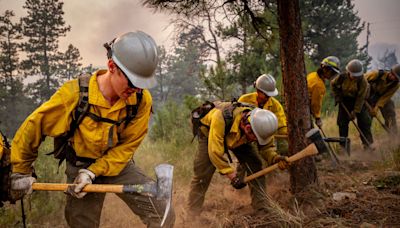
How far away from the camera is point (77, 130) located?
2.65 metres

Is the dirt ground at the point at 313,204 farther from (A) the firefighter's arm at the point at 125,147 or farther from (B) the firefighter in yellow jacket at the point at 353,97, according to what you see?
(A) the firefighter's arm at the point at 125,147

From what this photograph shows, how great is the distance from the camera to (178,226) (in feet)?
13.5

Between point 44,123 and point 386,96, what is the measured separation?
685 cm

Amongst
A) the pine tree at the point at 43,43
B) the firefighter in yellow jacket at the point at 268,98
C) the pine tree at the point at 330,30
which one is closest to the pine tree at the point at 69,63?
the pine tree at the point at 43,43

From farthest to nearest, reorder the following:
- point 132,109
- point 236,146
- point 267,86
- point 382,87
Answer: point 382,87, point 267,86, point 236,146, point 132,109

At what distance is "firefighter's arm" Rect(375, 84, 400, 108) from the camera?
22.5 ft

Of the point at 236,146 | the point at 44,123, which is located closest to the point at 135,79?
the point at 44,123

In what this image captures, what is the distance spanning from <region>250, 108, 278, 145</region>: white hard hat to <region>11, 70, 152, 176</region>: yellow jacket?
132 centimetres

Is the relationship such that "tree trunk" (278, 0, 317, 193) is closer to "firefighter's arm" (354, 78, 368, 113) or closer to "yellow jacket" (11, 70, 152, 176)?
"yellow jacket" (11, 70, 152, 176)

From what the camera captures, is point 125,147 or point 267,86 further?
point 267,86

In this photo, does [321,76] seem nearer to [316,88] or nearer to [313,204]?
[316,88]

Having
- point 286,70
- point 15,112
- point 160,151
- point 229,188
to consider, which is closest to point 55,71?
point 15,112

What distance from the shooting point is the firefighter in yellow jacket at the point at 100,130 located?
2.48 metres

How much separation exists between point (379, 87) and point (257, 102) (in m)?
3.70
